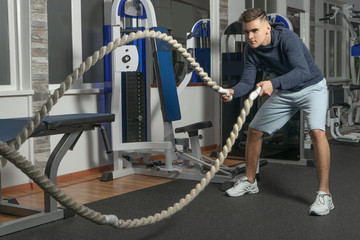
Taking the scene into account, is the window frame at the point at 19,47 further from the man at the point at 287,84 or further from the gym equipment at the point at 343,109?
the gym equipment at the point at 343,109

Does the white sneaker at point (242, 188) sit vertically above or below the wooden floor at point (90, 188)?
above

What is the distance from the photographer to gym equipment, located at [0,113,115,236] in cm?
278

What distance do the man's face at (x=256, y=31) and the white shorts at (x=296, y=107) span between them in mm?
424

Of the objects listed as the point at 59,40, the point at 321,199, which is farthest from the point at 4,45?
the point at 321,199

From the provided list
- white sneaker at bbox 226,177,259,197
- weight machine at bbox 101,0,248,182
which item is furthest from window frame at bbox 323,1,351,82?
white sneaker at bbox 226,177,259,197

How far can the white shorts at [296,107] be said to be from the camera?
10.9 feet

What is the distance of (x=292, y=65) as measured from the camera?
315 cm

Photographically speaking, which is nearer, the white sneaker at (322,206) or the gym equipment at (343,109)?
the white sneaker at (322,206)

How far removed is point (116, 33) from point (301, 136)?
7.21 ft

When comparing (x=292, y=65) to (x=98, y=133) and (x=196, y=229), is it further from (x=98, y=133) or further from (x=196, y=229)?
(x=98, y=133)

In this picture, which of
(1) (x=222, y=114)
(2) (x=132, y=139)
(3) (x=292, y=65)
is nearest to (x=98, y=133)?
(2) (x=132, y=139)

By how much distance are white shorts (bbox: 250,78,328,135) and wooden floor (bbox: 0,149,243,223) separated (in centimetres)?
118

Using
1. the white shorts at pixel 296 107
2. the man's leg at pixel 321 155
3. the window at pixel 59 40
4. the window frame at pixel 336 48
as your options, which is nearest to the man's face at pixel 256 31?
the white shorts at pixel 296 107

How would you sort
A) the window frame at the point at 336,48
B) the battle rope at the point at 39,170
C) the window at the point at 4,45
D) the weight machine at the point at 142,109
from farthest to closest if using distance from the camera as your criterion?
the window frame at the point at 336,48 → the weight machine at the point at 142,109 → the window at the point at 4,45 → the battle rope at the point at 39,170
